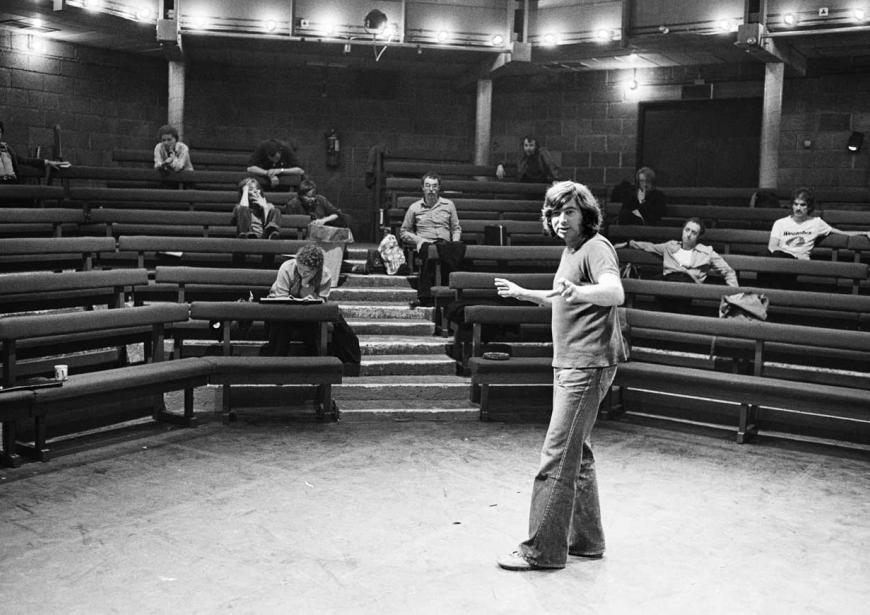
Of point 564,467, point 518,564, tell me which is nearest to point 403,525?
point 518,564

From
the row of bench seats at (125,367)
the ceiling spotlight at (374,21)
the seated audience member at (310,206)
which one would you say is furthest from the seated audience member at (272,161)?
Answer: the row of bench seats at (125,367)

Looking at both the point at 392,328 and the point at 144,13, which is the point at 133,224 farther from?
the point at 144,13

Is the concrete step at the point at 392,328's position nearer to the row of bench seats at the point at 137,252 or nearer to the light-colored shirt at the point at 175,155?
the row of bench seats at the point at 137,252

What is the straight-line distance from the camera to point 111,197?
9289 millimetres

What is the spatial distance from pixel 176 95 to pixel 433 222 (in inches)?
185

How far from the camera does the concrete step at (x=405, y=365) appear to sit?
7.23m

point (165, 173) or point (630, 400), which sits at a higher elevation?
point (165, 173)

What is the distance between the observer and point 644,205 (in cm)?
971

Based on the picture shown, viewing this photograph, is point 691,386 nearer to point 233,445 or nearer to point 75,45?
point 233,445

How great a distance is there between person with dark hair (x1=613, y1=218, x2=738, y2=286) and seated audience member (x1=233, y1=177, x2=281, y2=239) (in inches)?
134

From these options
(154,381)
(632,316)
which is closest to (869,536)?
(632,316)

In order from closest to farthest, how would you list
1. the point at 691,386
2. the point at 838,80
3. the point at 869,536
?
the point at 869,536
the point at 691,386
the point at 838,80

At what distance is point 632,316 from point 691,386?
739 millimetres

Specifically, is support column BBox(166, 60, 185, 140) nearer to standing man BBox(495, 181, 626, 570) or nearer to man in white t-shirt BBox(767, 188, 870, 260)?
man in white t-shirt BBox(767, 188, 870, 260)
